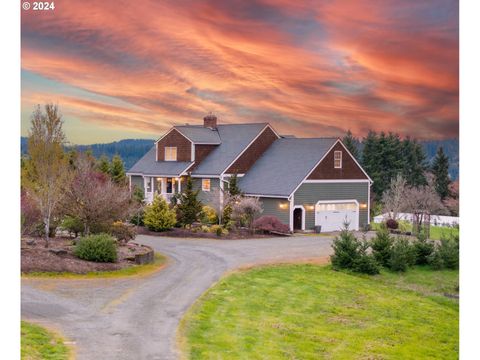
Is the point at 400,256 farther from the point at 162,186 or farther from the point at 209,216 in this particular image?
the point at 162,186

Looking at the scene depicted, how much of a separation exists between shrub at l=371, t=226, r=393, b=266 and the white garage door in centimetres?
151

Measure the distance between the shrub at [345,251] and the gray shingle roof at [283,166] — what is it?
387cm

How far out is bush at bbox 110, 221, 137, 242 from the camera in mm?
21109

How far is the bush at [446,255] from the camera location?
17.8m

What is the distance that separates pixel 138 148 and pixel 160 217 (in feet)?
19.9

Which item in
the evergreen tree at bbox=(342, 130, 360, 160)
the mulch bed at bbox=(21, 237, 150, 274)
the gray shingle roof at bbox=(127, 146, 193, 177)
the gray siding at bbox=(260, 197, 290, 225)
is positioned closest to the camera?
the mulch bed at bbox=(21, 237, 150, 274)

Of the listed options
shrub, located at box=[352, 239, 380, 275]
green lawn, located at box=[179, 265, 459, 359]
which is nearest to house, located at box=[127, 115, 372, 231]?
shrub, located at box=[352, 239, 380, 275]

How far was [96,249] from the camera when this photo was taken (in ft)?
59.4

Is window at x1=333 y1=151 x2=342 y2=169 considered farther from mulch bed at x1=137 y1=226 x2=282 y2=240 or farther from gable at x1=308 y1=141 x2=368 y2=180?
mulch bed at x1=137 y1=226 x2=282 y2=240

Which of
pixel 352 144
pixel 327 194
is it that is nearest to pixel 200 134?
pixel 327 194

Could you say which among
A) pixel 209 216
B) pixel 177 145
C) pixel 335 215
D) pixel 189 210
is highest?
pixel 177 145

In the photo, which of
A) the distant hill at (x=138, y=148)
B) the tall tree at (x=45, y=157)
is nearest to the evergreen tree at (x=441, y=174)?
the distant hill at (x=138, y=148)

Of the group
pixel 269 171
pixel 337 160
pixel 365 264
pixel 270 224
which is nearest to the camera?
pixel 365 264

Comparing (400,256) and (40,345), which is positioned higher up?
(400,256)
